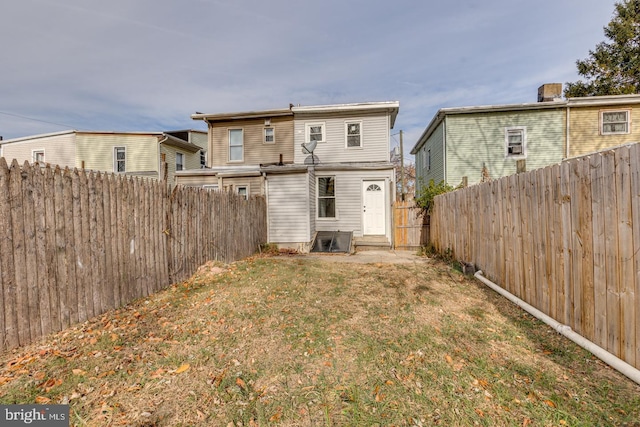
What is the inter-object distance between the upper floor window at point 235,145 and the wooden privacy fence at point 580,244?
1170 cm

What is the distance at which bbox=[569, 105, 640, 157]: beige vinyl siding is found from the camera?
11977 millimetres

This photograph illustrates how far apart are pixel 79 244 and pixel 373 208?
977cm

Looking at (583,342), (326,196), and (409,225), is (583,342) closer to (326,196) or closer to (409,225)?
(409,225)

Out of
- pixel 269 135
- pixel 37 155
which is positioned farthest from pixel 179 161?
pixel 269 135

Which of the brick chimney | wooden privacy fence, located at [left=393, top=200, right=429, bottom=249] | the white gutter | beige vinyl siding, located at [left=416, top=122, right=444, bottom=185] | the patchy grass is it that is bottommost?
the patchy grass

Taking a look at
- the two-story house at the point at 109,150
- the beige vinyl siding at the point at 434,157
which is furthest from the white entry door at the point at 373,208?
the two-story house at the point at 109,150

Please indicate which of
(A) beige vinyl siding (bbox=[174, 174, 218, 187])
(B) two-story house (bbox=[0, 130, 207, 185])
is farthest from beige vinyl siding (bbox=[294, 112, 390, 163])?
A: (B) two-story house (bbox=[0, 130, 207, 185])

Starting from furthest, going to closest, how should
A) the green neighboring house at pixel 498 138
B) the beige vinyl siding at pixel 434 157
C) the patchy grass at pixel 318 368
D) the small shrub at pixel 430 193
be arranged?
the beige vinyl siding at pixel 434 157, the green neighboring house at pixel 498 138, the small shrub at pixel 430 193, the patchy grass at pixel 318 368

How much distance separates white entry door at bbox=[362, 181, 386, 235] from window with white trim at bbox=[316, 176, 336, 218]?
4.24ft

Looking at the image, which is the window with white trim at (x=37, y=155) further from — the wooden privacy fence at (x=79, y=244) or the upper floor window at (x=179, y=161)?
the wooden privacy fence at (x=79, y=244)

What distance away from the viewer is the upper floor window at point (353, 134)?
12.8 m

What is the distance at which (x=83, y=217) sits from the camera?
3.82 metres

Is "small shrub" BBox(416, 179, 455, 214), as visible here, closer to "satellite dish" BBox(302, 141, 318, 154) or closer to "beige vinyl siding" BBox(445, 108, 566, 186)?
"beige vinyl siding" BBox(445, 108, 566, 186)

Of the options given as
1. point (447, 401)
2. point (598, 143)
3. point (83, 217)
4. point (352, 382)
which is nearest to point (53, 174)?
point (83, 217)
